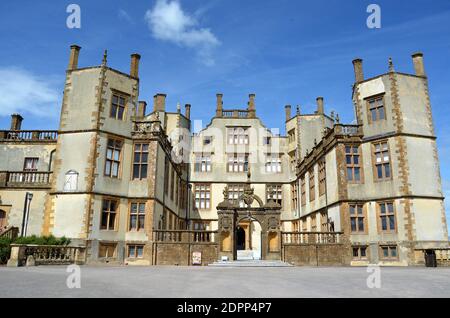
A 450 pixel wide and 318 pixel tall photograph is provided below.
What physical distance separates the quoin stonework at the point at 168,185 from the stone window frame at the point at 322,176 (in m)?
0.24

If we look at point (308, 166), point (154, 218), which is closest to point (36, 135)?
point (154, 218)

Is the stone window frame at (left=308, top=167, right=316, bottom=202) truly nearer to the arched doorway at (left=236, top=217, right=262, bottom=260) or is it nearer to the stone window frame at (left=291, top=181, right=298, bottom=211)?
the stone window frame at (left=291, top=181, right=298, bottom=211)

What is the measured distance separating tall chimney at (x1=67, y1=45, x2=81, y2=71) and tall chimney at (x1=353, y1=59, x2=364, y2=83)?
66.4ft

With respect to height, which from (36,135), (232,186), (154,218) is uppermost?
(36,135)

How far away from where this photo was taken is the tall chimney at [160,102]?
35469 mm

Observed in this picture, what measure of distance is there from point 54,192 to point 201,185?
17549 mm

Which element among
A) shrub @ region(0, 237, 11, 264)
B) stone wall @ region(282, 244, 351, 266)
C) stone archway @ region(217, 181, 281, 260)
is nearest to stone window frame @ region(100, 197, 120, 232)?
shrub @ region(0, 237, 11, 264)

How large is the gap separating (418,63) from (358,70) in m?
4.17

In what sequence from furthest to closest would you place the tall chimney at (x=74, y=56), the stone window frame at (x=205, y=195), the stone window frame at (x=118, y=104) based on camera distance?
the stone window frame at (x=205, y=195) < the tall chimney at (x=74, y=56) < the stone window frame at (x=118, y=104)

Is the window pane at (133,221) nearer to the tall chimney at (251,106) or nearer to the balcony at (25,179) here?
the balcony at (25,179)

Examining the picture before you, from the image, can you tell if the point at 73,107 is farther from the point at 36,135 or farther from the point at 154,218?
the point at 154,218

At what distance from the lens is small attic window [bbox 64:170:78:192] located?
22.0 metres

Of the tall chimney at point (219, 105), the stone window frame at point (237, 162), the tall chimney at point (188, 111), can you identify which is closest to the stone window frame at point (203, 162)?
the stone window frame at point (237, 162)
